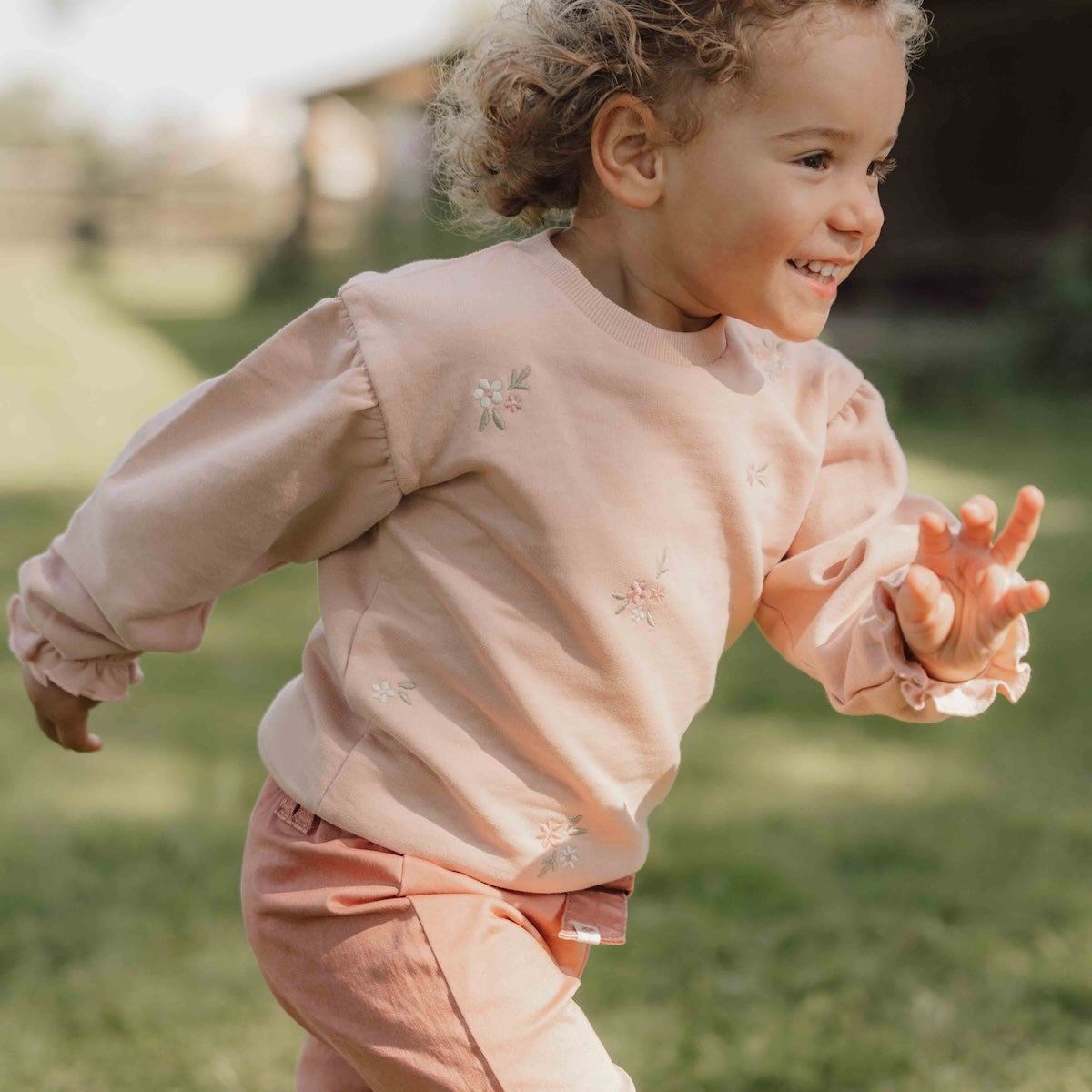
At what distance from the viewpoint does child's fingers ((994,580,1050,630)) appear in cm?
155

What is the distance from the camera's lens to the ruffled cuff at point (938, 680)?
1.69m

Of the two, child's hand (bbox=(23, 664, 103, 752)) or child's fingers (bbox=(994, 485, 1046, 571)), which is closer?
child's fingers (bbox=(994, 485, 1046, 571))

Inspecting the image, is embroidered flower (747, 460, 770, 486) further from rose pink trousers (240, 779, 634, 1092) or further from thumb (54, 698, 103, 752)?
thumb (54, 698, 103, 752)

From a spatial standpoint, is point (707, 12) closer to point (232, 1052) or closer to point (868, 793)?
point (232, 1052)

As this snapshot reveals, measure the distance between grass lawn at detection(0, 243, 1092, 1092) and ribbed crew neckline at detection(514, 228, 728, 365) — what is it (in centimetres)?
145

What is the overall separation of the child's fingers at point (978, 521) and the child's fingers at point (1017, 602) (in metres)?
0.06

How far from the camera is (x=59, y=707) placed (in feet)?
6.30

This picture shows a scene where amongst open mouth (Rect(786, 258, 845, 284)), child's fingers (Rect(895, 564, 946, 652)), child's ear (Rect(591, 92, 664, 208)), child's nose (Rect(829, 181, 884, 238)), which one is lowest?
child's fingers (Rect(895, 564, 946, 652))

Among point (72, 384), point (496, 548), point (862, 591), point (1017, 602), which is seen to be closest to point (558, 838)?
point (496, 548)

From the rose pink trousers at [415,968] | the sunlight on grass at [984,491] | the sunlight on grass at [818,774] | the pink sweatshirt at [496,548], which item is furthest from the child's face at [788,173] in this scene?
the sunlight on grass at [984,491]

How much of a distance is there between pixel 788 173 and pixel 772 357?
29 cm

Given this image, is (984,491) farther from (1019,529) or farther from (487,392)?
(487,392)

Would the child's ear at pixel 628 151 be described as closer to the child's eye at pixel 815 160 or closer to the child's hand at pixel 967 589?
the child's eye at pixel 815 160

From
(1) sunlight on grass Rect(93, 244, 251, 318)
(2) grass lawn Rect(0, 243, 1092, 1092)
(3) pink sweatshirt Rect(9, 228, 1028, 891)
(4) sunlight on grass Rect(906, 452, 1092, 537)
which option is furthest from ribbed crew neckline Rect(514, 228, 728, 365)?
(1) sunlight on grass Rect(93, 244, 251, 318)
